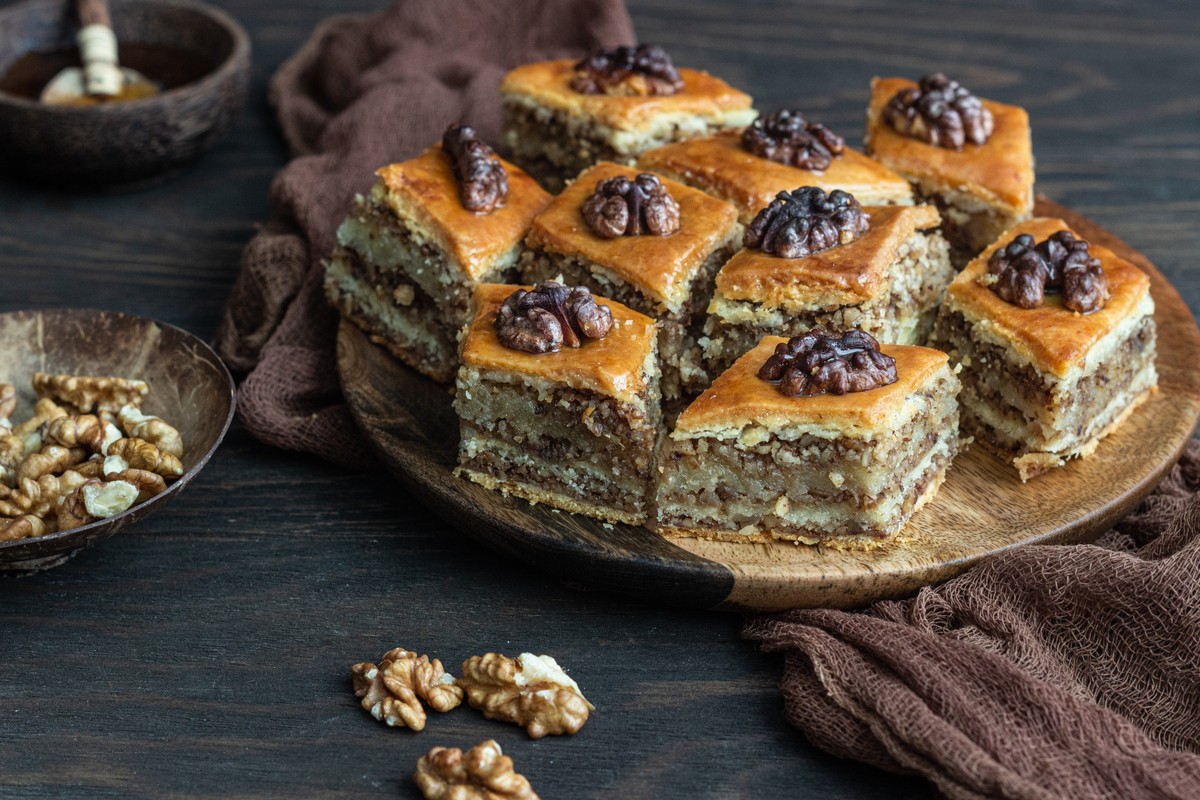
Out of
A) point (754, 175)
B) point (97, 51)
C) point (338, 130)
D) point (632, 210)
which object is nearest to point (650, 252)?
point (632, 210)

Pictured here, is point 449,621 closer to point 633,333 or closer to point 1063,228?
point 633,333

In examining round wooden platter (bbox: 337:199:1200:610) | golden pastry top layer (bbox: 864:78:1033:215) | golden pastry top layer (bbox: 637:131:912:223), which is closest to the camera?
round wooden platter (bbox: 337:199:1200:610)

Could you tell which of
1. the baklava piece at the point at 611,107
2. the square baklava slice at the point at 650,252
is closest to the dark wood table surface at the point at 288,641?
the square baklava slice at the point at 650,252

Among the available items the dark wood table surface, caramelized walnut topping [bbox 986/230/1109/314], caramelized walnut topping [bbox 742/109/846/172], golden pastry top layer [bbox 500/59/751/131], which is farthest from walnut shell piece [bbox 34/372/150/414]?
caramelized walnut topping [bbox 986/230/1109/314]

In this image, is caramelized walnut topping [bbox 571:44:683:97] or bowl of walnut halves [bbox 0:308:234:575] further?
caramelized walnut topping [bbox 571:44:683:97]

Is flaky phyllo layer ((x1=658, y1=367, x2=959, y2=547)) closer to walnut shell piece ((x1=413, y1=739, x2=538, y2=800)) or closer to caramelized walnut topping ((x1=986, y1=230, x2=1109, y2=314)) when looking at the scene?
caramelized walnut topping ((x1=986, y1=230, x2=1109, y2=314))

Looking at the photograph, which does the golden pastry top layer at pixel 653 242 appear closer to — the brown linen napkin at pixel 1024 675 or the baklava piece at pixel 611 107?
the baklava piece at pixel 611 107
